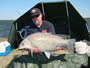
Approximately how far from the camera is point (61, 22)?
21.1 feet

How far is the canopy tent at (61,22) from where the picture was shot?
6.10 meters

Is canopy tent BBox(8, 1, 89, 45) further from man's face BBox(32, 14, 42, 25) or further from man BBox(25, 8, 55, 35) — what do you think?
man's face BBox(32, 14, 42, 25)

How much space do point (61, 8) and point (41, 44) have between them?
3808 millimetres

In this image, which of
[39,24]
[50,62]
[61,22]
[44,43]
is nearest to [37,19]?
[39,24]

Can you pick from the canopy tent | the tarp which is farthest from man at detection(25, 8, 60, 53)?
the canopy tent

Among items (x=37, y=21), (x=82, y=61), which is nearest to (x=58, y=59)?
(x=82, y=61)

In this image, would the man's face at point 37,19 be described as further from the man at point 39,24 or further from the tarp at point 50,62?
the tarp at point 50,62

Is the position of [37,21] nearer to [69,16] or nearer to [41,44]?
[41,44]

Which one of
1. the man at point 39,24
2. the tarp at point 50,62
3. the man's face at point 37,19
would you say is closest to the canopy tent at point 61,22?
the tarp at point 50,62

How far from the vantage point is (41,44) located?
2504 mm

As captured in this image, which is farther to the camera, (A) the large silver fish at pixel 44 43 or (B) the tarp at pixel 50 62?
(B) the tarp at pixel 50 62

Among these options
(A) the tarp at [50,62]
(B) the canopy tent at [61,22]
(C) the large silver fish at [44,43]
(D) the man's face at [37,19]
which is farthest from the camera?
(B) the canopy tent at [61,22]

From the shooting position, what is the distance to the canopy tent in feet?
20.0

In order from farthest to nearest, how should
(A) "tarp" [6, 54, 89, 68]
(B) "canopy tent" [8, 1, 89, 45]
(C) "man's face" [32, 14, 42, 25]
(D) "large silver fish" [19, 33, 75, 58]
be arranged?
(B) "canopy tent" [8, 1, 89, 45] < (A) "tarp" [6, 54, 89, 68] < (C) "man's face" [32, 14, 42, 25] < (D) "large silver fish" [19, 33, 75, 58]
